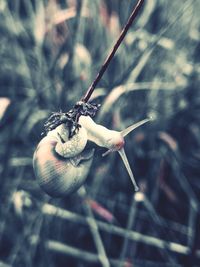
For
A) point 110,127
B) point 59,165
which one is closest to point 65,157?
point 59,165

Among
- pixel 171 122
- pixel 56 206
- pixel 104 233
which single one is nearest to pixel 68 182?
pixel 56 206

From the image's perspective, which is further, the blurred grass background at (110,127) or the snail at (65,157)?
the blurred grass background at (110,127)

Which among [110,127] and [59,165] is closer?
[59,165]

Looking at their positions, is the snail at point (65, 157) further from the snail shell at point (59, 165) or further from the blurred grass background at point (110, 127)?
the blurred grass background at point (110, 127)

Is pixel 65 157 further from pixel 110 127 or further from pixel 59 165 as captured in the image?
pixel 110 127

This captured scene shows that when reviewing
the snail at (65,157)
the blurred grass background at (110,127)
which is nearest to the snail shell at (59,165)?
the snail at (65,157)

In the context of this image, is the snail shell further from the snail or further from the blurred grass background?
the blurred grass background
